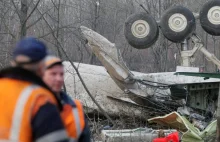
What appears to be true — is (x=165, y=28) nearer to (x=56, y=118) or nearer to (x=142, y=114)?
(x=142, y=114)

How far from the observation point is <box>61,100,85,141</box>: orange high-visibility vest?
7.93 ft

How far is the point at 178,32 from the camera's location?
10.2 meters

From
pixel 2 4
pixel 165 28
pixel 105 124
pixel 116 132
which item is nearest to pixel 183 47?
pixel 165 28

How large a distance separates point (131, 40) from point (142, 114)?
1.82 metres

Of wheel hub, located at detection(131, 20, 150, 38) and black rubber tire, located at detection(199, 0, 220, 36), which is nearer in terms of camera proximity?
black rubber tire, located at detection(199, 0, 220, 36)

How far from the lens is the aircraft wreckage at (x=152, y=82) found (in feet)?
31.7

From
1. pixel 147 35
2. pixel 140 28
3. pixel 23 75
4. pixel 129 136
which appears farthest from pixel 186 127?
pixel 23 75

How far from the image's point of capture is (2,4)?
30.3 ft

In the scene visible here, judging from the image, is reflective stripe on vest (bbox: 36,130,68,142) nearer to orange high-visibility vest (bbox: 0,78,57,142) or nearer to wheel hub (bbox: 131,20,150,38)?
orange high-visibility vest (bbox: 0,78,57,142)

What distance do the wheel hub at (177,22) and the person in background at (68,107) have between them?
783 cm

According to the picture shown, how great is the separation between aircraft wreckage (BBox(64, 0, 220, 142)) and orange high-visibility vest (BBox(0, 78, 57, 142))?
7335mm

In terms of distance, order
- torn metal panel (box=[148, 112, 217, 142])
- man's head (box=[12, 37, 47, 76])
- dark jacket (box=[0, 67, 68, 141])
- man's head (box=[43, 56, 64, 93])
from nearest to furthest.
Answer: dark jacket (box=[0, 67, 68, 141]) < man's head (box=[12, 37, 47, 76]) < man's head (box=[43, 56, 64, 93]) < torn metal panel (box=[148, 112, 217, 142])

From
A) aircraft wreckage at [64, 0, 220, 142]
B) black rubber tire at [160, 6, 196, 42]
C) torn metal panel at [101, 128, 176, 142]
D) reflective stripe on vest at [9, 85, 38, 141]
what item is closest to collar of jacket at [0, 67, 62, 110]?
reflective stripe on vest at [9, 85, 38, 141]

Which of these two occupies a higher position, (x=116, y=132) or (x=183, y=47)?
(x=183, y=47)
